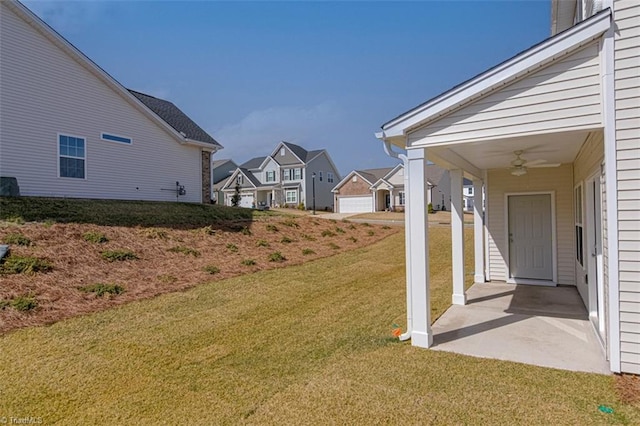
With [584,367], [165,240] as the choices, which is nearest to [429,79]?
[165,240]

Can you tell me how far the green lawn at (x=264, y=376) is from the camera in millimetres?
3145

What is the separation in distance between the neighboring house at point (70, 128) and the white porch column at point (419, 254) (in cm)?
1262

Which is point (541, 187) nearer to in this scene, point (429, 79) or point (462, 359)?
point (462, 359)

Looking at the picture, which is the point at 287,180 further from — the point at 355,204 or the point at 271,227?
the point at 271,227

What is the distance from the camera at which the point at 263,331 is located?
211 inches

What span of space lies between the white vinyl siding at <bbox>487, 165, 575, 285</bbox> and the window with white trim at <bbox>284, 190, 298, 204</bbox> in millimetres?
29249

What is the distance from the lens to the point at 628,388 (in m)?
3.44

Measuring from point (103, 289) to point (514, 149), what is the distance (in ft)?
26.3

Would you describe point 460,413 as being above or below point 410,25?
below

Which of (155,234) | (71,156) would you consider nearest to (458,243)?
(155,234)

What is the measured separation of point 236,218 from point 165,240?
15.5 ft

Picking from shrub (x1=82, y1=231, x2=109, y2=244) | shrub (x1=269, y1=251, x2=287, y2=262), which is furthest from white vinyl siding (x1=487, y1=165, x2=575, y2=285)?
shrub (x1=82, y1=231, x2=109, y2=244)

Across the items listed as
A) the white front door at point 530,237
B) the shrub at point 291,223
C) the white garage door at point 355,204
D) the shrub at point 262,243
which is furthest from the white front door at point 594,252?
the white garage door at point 355,204

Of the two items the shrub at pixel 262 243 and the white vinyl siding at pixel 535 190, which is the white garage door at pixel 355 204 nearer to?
the shrub at pixel 262 243
